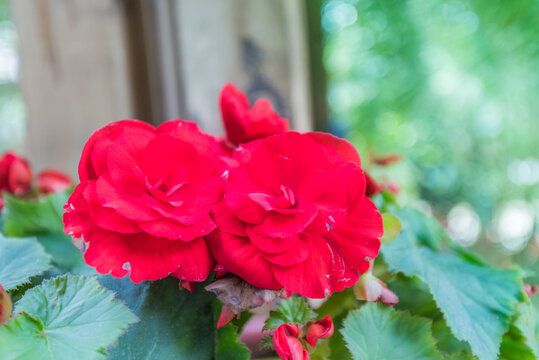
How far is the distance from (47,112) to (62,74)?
7cm

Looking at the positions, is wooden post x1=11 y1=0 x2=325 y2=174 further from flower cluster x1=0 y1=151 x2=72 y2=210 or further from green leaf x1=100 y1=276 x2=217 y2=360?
green leaf x1=100 y1=276 x2=217 y2=360

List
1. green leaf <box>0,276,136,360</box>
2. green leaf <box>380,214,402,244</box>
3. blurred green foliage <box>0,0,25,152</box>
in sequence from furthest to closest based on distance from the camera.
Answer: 1. blurred green foliage <box>0,0,25,152</box>
2. green leaf <box>380,214,402,244</box>
3. green leaf <box>0,276,136,360</box>

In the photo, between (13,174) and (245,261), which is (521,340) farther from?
(13,174)

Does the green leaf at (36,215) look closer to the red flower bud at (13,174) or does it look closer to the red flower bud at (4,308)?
the red flower bud at (13,174)

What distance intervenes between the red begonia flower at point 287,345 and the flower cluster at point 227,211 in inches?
1.1

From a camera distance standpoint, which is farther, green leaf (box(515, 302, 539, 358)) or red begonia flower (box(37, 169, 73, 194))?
red begonia flower (box(37, 169, 73, 194))

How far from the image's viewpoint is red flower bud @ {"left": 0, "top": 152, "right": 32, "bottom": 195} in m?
Result: 0.45

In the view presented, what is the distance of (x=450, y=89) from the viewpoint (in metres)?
1.76

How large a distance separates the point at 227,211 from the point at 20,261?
6.6 inches

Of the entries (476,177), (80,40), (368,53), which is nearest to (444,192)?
(476,177)

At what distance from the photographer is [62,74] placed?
78 cm

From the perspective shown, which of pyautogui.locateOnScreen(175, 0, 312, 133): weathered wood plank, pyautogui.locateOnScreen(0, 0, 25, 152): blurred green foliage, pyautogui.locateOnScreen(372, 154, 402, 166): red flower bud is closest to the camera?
pyautogui.locateOnScreen(372, 154, 402, 166): red flower bud

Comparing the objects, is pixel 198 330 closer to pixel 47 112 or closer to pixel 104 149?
pixel 104 149

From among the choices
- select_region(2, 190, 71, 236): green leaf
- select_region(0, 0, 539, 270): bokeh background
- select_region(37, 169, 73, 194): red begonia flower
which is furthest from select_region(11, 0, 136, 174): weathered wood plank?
select_region(0, 0, 539, 270): bokeh background
